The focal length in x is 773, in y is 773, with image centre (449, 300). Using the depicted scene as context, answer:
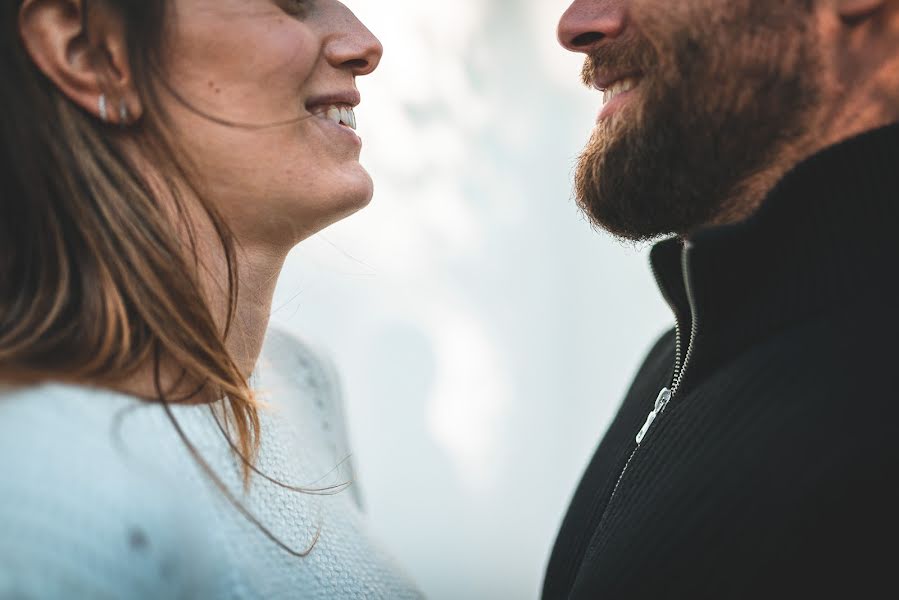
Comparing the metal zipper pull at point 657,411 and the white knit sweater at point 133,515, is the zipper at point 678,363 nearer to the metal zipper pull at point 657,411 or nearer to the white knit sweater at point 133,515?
the metal zipper pull at point 657,411

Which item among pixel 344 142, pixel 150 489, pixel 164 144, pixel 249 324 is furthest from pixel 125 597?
pixel 344 142

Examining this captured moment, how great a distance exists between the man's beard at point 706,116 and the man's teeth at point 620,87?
31 mm

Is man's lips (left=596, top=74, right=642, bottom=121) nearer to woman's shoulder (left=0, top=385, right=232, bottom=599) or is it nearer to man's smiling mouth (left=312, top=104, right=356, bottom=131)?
man's smiling mouth (left=312, top=104, right=356, bottom=131)

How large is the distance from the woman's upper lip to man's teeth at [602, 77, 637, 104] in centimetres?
49

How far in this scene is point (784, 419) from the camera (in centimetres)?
89

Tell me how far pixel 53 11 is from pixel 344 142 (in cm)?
43

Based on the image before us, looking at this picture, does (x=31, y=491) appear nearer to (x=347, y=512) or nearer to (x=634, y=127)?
(x=347, y=512)

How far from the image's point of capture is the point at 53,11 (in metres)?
1.00

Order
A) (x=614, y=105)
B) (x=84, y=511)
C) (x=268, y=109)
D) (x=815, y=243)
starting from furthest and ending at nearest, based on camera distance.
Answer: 1. (x=614, y=105)
2. (x=268, y=109)
3. (x=815, y=243)
4. (x=84, y=511)

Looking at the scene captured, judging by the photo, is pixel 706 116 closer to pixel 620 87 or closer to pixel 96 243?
pixel 620 87

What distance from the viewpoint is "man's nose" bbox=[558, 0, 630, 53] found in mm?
1435

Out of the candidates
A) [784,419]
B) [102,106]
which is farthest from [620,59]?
[102,106]

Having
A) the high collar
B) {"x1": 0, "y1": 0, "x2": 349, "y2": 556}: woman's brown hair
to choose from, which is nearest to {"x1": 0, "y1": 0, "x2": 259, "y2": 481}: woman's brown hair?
{"x1": 0, "y1": 0, "x2": 349, "y2": 556}: woman's brown hair

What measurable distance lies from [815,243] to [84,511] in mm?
907
